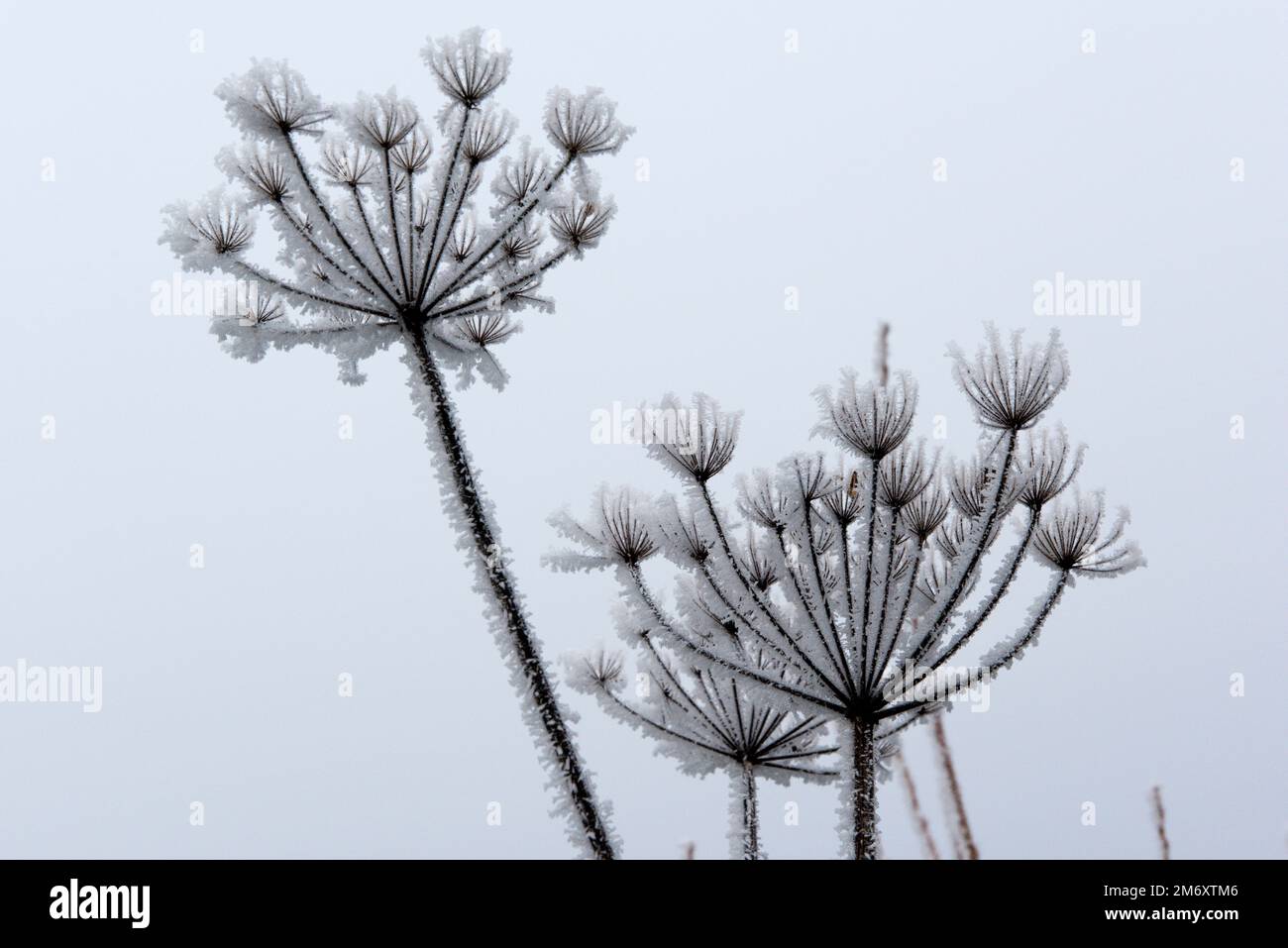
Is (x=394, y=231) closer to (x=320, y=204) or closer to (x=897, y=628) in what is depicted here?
(x=320, y=204)

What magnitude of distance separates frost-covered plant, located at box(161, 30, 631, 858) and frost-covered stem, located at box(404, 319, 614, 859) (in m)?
0.17

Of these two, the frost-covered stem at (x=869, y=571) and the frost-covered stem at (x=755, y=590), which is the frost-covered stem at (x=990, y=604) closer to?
the frost-covered stem at (x=869, y=571)

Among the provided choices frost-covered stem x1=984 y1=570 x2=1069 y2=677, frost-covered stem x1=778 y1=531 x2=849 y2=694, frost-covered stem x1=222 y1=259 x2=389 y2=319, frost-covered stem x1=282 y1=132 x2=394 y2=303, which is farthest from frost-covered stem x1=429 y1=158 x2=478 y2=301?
frost-covered stem x1=984 y1=570 x2=1069 y2=677

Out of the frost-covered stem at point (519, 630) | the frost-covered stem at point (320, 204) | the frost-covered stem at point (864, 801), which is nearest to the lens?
the frost-covered stem at point (519, 630)

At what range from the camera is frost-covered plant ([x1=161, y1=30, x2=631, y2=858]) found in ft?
14.7

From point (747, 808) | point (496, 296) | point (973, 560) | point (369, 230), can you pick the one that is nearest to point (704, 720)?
point (747, 808)

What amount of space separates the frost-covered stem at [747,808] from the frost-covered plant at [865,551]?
2.10 feet

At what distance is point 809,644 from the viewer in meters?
4.35

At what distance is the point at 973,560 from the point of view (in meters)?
4.21

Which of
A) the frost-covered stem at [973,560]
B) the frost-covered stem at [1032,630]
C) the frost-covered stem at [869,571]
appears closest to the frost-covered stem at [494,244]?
the frost-covered stem at [869,571]

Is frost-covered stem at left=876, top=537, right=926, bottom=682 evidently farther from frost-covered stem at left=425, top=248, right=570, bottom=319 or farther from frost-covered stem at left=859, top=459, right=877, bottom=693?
frost-covered stem at left=425, top=248, right=570, bottom=319

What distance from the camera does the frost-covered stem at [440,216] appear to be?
15.1ft
